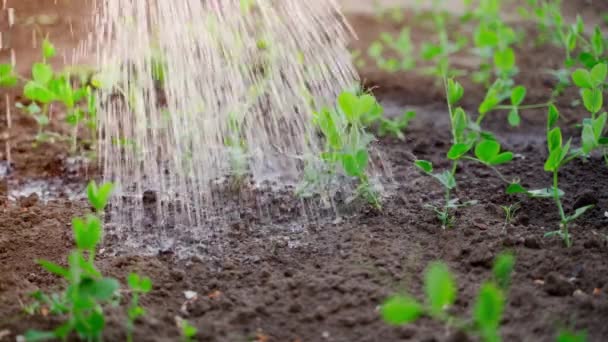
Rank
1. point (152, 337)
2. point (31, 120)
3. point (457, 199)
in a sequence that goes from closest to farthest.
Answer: point (152, 337)
point (457, 199)
point (31, 120)

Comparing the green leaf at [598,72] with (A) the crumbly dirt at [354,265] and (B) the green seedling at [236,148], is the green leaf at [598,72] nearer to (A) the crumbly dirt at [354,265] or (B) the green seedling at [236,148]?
(A) the crumbly dirt at [354,265]

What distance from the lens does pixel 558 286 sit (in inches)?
63.3

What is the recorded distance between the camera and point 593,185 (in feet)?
7.15

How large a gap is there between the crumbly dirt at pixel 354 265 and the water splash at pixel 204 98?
0.17m

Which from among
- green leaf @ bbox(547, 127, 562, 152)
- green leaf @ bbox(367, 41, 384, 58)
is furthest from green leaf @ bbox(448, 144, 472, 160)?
green leaf @ bbox(367, 41, 384, 58)

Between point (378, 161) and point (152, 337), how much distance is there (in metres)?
1.15

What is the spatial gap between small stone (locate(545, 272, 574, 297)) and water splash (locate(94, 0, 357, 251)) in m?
0.83

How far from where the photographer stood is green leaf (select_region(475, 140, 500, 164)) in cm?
184

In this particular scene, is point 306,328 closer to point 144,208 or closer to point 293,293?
point 293,293

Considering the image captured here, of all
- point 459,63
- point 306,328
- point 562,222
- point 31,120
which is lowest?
point 306,328

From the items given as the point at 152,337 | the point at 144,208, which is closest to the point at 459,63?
the point at 144,208

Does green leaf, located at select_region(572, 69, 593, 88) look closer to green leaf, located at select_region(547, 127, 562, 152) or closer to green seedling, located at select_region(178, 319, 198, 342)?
green leaf, located at select_region(547, 127, 562, 152)

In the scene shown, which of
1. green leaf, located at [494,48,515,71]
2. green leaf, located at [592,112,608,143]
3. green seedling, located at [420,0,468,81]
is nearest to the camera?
green leaf, located at [592,112,608,143]

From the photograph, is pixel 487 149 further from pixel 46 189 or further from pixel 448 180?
pixel 46 189
